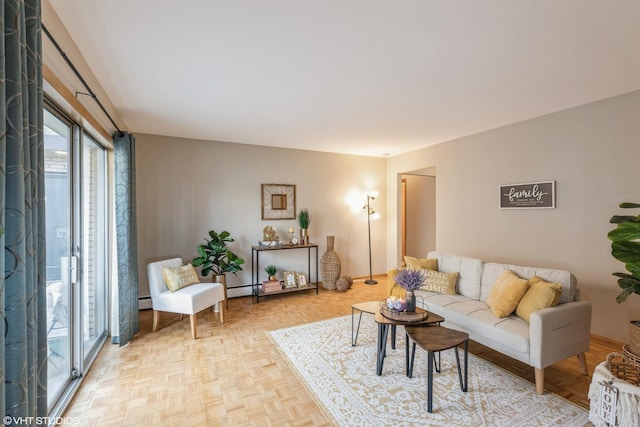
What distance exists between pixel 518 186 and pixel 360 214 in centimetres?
279

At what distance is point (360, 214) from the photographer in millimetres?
5867

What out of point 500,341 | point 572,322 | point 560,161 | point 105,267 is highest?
point 560,161

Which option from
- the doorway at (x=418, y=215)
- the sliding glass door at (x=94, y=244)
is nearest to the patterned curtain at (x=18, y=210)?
the sliding glass door at (x=94, y=244)

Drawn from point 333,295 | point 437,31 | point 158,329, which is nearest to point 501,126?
point 437,31

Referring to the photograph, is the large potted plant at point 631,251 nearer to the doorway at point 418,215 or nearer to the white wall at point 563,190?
the white wall at point 563,190

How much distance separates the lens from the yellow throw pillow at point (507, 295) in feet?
8.39

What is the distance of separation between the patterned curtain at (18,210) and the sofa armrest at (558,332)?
2.91 meters

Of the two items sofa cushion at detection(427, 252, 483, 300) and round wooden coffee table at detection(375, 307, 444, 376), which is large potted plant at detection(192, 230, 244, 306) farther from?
sofa cushion at detection(427, 252, 483, 300)

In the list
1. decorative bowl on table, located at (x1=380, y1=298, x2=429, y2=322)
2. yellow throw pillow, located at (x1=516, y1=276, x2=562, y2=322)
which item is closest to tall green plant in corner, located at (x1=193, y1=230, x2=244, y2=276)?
decorative bowl on table, located at (x1=380, y1=298, x2=429, y2=322)

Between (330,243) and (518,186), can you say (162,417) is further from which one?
(518,186)

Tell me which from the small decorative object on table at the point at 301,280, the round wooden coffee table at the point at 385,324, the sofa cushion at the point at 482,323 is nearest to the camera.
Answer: the sofa cushion at the point at 482,323

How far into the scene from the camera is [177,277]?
11.4 feet

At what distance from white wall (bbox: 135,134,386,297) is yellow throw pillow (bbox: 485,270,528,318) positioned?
10.5 feet

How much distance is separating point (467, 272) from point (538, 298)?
2.93 ft
